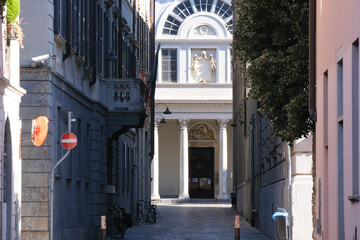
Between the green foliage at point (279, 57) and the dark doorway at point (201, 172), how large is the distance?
65.7 metres

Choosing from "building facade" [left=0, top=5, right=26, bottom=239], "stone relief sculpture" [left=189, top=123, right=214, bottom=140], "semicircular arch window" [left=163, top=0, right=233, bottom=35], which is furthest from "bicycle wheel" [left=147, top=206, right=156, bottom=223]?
"stone relief sculpture" [left=189, top=123, right=214, bottom=140]

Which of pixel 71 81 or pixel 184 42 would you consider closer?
pixel 71 81

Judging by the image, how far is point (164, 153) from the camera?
89.9 meters

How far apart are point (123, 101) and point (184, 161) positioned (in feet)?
165

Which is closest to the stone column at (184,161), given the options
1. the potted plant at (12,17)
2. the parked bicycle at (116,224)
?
the parked bicycle at (116,224)

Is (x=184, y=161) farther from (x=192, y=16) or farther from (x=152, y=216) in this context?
(x=152, y=216)

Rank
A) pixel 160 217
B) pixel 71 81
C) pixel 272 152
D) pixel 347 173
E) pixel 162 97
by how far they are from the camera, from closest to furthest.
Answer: pixel 347 173
pixel 71 81
pixel 272 152
pixel 160 217
pixel 162 97

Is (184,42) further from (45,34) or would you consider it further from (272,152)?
(45,34)

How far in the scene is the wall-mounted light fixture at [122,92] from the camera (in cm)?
3238

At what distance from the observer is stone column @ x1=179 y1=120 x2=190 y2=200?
8269 centimetres

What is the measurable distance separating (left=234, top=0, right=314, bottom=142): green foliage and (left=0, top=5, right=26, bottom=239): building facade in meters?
5.03

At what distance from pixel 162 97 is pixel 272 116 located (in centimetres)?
6263

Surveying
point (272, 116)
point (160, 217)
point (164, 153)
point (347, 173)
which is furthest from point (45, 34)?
point (164, 153)

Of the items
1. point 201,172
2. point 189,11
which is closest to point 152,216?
Answer: point 189,11
